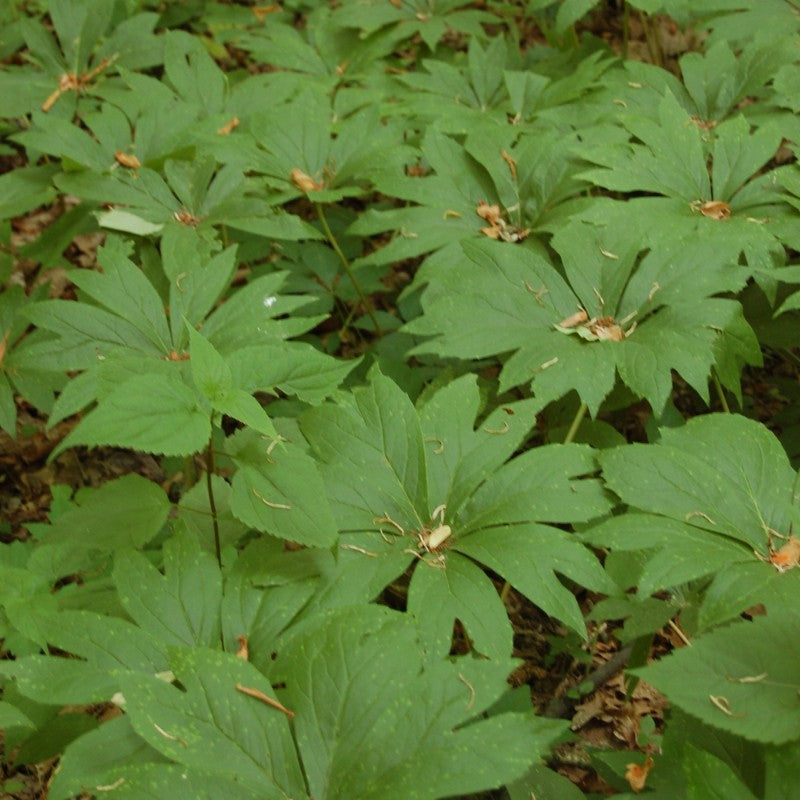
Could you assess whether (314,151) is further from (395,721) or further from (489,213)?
(395,721)

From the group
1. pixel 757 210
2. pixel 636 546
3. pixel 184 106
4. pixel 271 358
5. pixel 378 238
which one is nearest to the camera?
pixel 636 546

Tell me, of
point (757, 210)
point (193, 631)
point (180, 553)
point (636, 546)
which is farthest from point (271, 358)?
point (757, 210)

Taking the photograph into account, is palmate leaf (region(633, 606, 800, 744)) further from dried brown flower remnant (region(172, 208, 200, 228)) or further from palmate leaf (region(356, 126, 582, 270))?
dried brown flower remnant (region(172, 208, 200, 228))

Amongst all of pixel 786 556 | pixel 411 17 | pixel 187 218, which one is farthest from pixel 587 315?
pixel 411 17

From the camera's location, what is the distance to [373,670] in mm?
1501

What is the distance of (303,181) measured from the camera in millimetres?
2811

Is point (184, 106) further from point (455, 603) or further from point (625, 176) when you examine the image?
point (455, 603)

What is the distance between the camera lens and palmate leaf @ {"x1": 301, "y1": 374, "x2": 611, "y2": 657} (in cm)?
171

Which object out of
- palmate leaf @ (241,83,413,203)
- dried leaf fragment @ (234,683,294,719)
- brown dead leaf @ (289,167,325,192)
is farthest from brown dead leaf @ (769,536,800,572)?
brown dead leaf @ (289,167,325,192)

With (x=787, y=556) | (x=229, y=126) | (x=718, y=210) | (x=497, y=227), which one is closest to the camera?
(x=787, y=556)

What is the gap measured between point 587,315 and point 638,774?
3.81 feet

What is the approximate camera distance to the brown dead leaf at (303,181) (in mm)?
2805

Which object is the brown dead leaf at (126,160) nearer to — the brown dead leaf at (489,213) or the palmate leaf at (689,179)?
the brown dead leaf at (489,213)

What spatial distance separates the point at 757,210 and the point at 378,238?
1922 mm
